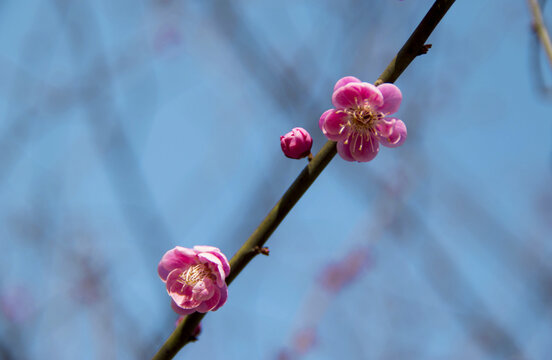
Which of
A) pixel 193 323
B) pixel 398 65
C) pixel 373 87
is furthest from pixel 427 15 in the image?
pixel 193 323

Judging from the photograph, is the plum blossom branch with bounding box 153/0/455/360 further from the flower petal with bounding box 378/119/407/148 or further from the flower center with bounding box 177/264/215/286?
the flower petal with bounding box 378/119/407/148

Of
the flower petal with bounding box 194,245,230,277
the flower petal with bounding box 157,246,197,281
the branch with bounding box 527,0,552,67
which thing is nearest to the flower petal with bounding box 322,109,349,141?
the flower petal with bounding box 194,245,230,277

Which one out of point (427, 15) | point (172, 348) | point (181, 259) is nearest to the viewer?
point (427, 15)

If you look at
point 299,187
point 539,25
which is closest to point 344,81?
point 299,187

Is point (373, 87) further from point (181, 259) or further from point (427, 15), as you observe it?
point (181, 259)

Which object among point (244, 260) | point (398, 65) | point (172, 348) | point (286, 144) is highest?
point (398, 65)
